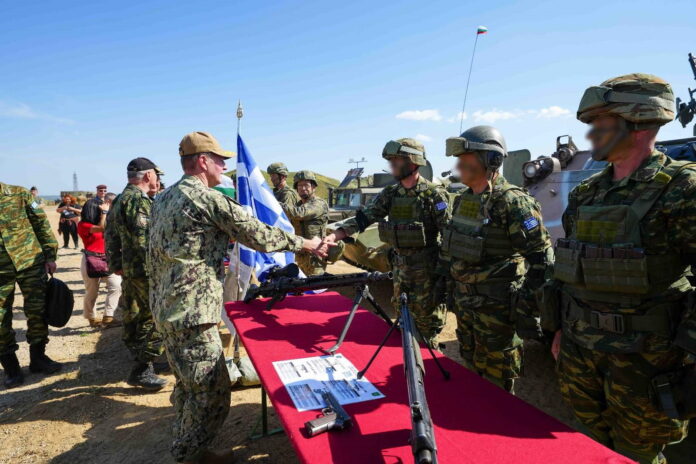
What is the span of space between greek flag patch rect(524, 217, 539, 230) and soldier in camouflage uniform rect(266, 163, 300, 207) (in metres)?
5.12

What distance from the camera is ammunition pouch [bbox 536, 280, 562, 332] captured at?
2.25 m

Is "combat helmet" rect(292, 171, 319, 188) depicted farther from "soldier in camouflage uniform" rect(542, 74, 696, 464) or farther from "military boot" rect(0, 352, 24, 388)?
"soldier in camouflage uniform" rect(542, 74, 696, 464)

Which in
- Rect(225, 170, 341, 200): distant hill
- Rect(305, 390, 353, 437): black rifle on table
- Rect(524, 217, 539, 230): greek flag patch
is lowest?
Rect(305, 390, 353, 437): black rifle on table

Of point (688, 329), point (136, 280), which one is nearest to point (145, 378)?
point (136, 280)

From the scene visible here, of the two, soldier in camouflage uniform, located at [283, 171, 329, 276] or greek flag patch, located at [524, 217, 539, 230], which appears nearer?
greek flag patch, located at [524, 217, 539, 230]

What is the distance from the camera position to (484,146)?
2992 millimetres

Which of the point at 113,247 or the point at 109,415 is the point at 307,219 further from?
the point at 109,415

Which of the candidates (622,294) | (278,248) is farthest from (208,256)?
(622,294)

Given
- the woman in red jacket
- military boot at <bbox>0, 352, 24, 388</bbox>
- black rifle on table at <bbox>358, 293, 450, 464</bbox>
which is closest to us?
black rifle on table at <bbox>358, 293, 450, 464</bbox>

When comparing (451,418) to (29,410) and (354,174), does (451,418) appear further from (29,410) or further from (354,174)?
(354,174)

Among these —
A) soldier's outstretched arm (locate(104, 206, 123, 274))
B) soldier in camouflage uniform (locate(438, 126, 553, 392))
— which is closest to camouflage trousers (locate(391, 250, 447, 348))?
soldier in camouflage uniform (locate(438, 126, 553, 392))

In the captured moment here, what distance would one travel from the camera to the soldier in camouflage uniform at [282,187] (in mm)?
7488

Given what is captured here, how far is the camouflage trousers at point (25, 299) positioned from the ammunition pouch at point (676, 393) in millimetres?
5355

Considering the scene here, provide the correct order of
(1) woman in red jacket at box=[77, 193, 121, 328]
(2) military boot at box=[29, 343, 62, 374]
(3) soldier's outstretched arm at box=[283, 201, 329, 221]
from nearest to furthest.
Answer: (2) military boot at box=[29, 343, 62, 374]
(1) woman in red jacket at box=[77, 193, 121, 328]
(3) soldier's outstretched arm at box=[283, 201, 329, 221]
